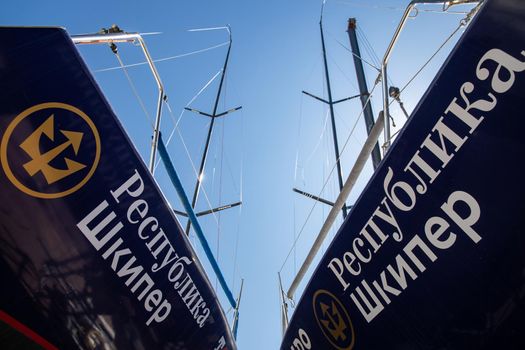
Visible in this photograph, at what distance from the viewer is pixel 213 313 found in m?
2.38

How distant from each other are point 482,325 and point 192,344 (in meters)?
1.80

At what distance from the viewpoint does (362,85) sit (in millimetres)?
7043

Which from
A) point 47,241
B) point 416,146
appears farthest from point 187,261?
point 416,146

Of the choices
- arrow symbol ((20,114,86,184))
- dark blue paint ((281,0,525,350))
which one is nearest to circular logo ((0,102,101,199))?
arrow symbol ((20,114,86,184))

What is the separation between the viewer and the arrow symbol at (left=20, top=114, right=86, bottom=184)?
1.33m

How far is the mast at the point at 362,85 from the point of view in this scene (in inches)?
180

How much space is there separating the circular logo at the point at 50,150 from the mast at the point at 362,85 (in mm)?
3815

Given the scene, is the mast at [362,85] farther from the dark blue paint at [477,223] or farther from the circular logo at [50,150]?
the circular logo at [50,150]

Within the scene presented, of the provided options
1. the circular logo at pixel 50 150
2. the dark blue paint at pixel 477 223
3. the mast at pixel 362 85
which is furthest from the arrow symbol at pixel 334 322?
the mast at pixel 362 85

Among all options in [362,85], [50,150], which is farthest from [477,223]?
[362,85]

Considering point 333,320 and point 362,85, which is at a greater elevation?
point 362,85

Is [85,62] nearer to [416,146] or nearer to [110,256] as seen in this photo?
[110,256]

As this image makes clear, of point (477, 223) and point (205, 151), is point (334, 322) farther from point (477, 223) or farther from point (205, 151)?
point (205, 151)

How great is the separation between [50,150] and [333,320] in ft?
6.42
